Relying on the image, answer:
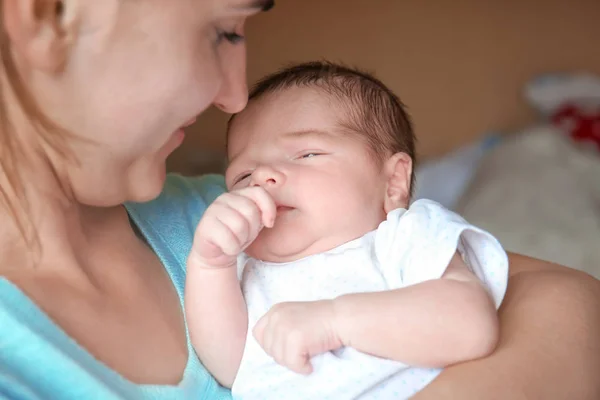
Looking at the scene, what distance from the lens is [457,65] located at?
9.27 ft

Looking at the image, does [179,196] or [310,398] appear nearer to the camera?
[310,398]

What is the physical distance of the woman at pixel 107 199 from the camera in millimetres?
680

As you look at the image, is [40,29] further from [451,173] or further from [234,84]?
[451,173]

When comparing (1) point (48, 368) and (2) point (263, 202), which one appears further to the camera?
(2) point (263, 202)

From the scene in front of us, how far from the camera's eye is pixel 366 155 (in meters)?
0.99

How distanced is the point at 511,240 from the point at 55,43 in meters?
1.69

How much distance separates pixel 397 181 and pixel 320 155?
128 millimetres

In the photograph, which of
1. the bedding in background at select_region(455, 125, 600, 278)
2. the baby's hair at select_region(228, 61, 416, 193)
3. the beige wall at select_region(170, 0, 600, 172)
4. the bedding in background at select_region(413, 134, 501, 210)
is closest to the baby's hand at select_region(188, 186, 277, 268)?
the baby's hair at select_region(228, 61, 416, 193)

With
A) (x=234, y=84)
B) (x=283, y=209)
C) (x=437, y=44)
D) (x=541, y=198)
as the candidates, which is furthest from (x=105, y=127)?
(x=437, y=44)

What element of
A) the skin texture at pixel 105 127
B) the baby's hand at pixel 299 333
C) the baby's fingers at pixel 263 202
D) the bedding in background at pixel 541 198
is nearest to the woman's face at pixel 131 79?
the skin texture at pixel 105 127

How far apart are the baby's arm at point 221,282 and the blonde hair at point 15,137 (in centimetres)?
18

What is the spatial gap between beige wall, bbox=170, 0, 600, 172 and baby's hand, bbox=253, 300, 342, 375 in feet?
6.61

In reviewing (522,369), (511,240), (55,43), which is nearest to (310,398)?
(522,369)

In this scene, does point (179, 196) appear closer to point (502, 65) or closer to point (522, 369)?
point (522, 369)
